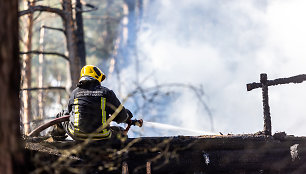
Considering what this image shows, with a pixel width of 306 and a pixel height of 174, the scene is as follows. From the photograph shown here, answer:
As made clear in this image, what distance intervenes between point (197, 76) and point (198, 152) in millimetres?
20060

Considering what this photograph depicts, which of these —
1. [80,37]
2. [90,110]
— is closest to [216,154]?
[90,110]

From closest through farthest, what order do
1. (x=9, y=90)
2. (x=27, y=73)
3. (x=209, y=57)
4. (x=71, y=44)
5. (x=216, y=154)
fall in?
1. (x=9, y=90)
2. (x=216, y=154)
3. (x=71, y=44)
4. (x=27, y=73)
5. (x=209, y=57)

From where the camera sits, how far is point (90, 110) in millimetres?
5965

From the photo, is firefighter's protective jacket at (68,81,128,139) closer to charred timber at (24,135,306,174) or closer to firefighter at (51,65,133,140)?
firefighter at (51,65,133,140)

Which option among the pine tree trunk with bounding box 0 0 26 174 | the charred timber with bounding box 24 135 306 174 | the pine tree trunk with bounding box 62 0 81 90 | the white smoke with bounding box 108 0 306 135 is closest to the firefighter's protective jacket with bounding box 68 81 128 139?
the charred timber with bounding box 24 135 306 174

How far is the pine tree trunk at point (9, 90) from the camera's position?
2871mm

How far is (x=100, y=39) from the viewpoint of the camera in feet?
118

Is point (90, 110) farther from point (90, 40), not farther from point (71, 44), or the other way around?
point (90, 40)

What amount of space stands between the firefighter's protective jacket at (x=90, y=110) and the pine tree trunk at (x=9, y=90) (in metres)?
Result: 2.83

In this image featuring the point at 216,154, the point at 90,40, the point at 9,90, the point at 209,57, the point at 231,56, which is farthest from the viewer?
the point at 90,40

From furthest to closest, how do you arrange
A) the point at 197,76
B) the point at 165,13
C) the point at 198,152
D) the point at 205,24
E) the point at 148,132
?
the point at 165,13 < the point at 205,24 < the point at 197,76 < the point at 148,132 < the point at 198,152

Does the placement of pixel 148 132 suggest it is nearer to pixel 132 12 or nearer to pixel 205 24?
pixel 205 24

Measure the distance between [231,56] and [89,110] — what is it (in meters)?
19.3

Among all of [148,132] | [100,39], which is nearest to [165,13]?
[100,39]
